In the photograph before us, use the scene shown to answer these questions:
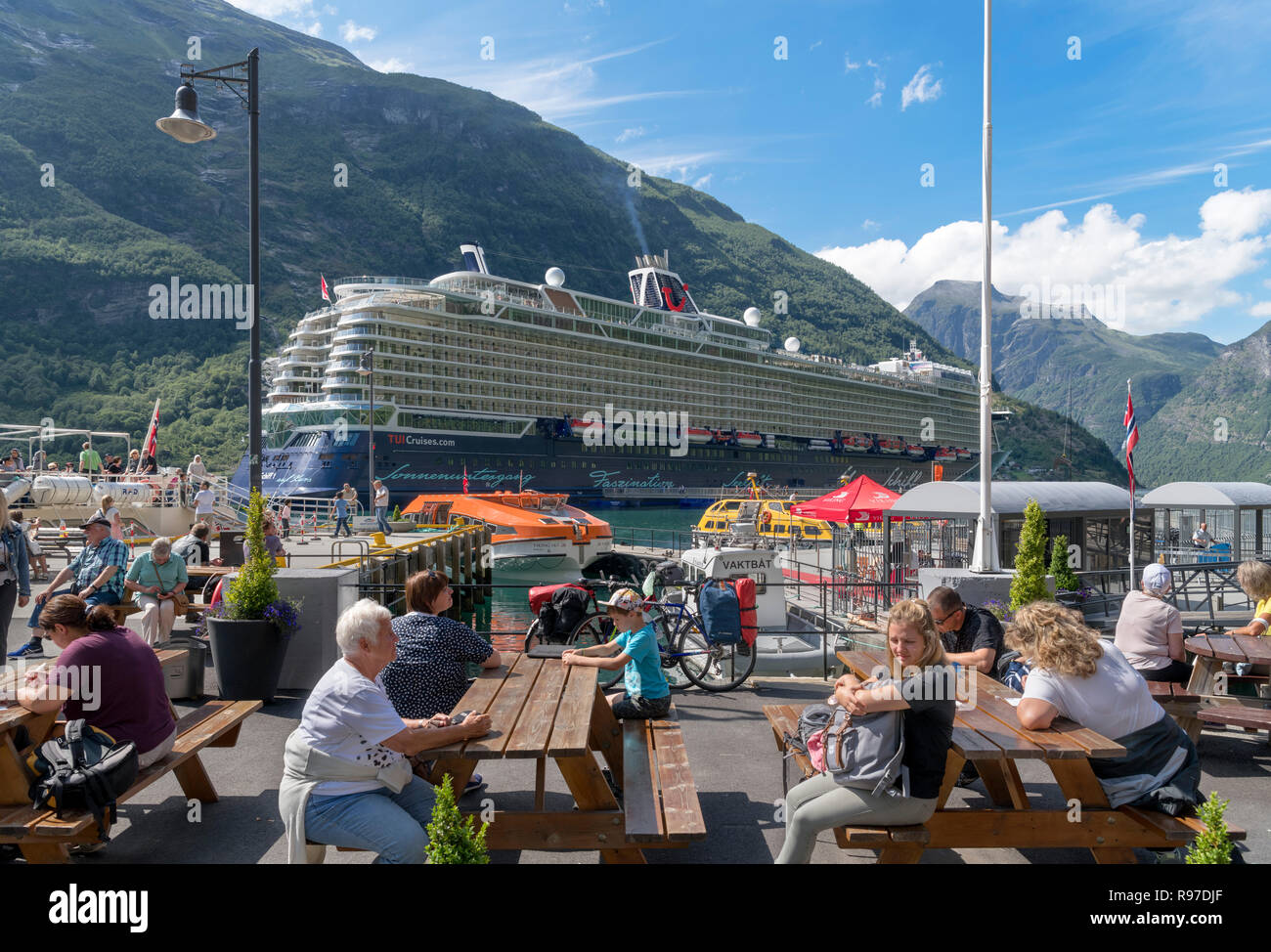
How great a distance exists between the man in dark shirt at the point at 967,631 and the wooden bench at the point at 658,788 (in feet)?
5.51

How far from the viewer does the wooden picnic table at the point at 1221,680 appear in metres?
4.71

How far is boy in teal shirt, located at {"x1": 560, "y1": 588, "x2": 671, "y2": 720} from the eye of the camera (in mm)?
4340

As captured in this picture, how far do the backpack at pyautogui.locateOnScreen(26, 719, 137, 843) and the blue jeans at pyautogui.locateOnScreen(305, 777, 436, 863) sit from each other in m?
0.87

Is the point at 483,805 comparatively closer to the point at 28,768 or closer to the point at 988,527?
the point at 28,768

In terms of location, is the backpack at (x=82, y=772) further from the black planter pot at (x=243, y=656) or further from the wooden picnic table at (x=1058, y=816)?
the wooden picnic table at (x=1058, y=816)

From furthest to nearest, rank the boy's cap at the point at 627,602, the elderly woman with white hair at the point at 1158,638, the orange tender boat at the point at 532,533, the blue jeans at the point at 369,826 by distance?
the orange tender boat at the point at 532,533 → the elderly woman with white hair at the point at 1158,638 → the boy's cap at the point at 627,602 → the blue jeans at the point at 369,826

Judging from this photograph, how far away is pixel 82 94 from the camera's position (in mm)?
112500

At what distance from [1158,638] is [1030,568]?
4.34 feet

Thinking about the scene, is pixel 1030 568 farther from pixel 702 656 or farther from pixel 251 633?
pixel 251 633

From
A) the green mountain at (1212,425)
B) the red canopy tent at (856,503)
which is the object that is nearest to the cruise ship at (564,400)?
the red canopy tent at (856,503)

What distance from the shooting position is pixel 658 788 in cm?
343

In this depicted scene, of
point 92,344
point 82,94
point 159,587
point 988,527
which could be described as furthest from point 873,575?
point 82,94

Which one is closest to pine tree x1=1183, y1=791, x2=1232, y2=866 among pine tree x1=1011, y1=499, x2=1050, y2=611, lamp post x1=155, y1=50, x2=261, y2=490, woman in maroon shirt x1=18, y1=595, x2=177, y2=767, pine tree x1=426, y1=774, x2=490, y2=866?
pine tree x1=426, y1=774, x2=490, y2=866

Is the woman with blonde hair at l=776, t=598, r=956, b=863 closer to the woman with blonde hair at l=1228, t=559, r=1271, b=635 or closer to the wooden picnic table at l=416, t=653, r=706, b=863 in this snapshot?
the wooden picnic table at l=416, t=653, r=706, b=863
